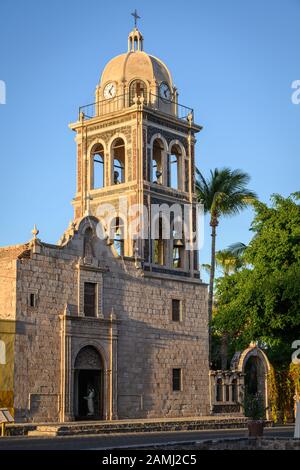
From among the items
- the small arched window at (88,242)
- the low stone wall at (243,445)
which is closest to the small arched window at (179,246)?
the small arched window at (88,242)

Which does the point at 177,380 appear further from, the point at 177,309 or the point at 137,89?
the point at 137,89

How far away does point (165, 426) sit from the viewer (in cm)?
3197

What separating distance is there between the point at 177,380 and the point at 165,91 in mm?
13955

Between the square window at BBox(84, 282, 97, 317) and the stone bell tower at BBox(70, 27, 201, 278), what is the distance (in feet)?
13.2

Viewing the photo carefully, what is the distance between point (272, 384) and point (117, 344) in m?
9.88

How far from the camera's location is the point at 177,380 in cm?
3862

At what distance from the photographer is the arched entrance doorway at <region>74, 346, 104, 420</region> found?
3403 cm

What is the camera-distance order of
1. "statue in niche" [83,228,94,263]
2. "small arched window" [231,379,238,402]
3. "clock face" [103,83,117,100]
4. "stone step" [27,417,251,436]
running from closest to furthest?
"stone step" [27,417,251,436] → "statue in niche" [83,228,94,263] → "small arched window" [231,379,238,402] → "clock face" [103,83,117,100]

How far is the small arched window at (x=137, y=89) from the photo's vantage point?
134ft

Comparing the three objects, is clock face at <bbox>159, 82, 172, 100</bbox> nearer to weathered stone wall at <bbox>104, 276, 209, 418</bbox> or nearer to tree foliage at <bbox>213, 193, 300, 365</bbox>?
tree foliage at <bbox>213, 193, 300, 365</bbox>

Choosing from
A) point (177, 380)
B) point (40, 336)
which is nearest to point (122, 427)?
point (40, 336)

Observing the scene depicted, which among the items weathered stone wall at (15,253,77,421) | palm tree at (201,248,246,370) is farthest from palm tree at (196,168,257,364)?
weathered stone wall at (15,253,77,421)

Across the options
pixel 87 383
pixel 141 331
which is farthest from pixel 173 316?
pixel 87 383
